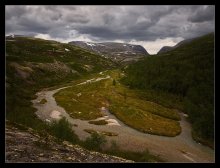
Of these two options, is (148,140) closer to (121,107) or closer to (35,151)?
(121,107)

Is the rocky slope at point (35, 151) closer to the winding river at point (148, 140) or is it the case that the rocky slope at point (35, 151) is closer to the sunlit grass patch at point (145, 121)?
the winding river at point (148, 140)

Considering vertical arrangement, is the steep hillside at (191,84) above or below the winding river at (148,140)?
above

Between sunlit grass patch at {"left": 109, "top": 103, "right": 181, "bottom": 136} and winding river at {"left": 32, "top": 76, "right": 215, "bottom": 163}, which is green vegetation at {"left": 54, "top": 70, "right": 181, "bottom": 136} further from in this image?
winding river at {"left": 32, "top": 76, "right": 215, "bottom": 163}

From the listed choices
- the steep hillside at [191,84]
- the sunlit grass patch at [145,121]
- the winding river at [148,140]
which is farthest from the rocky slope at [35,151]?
the steep hillside at [191,84]

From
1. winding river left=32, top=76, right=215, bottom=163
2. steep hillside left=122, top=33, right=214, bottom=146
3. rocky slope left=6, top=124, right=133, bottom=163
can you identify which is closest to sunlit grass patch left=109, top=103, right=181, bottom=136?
winding river left=32, top=76, right=215, bottom=163

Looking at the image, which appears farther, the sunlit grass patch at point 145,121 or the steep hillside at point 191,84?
the steep hillside at point 191,84
